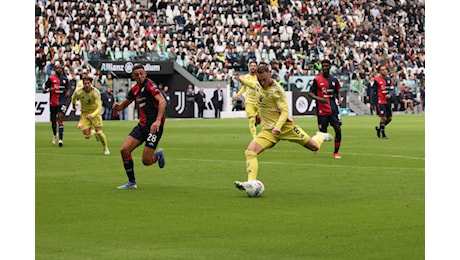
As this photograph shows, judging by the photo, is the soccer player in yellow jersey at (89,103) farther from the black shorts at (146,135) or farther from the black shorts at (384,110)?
the black shorts at (384,110)

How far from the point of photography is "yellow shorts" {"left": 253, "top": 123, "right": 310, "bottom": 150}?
44.1ft

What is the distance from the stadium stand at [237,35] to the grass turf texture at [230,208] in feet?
91.3

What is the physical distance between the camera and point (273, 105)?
1384 cm

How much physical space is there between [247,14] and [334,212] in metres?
50.3

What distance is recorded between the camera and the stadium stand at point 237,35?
162 ft

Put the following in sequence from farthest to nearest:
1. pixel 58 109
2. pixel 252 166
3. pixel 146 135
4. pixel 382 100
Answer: pixel 382 100, pixel 58 109, pixel 146 135, pixel 252 166

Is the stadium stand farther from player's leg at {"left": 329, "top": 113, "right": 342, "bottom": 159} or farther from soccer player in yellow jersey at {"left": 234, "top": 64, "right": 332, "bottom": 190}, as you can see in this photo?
soccer player in yellow jersey at {"left": 234, "top": 64, "right": 332, "bottom": 190}

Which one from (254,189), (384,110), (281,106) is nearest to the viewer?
(254,189)

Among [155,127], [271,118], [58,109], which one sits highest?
[271,118]

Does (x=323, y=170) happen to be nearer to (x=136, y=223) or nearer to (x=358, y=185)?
(x=358, y=185)

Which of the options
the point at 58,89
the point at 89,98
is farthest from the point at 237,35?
the point at 89,98

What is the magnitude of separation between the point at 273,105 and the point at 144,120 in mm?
2249

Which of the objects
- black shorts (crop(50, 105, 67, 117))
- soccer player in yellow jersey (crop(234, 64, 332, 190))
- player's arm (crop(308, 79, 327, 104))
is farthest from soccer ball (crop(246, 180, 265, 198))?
black shorts (crop(50, 105, 67, 117))

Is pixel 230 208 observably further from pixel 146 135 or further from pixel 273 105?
pixel 146 135
